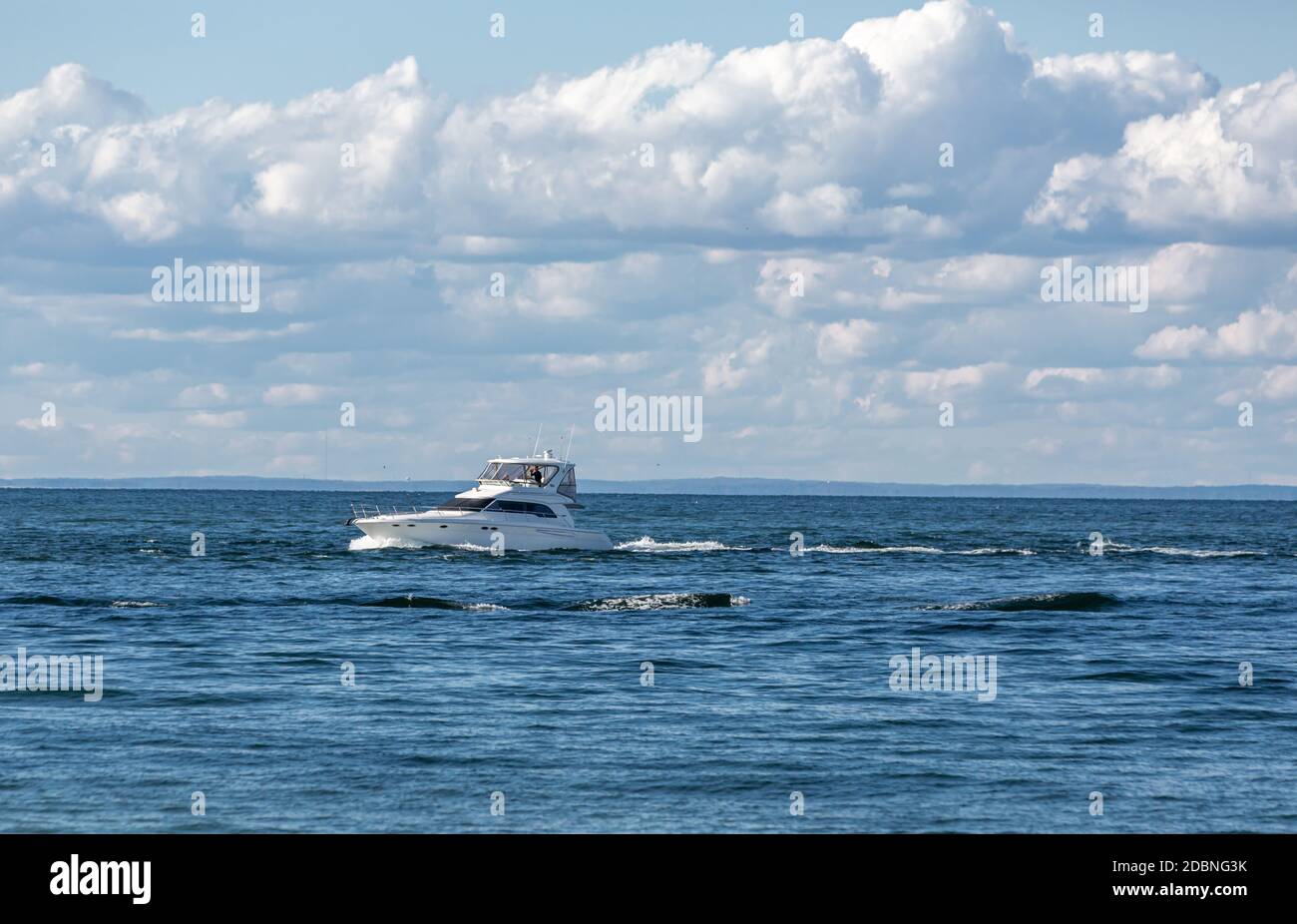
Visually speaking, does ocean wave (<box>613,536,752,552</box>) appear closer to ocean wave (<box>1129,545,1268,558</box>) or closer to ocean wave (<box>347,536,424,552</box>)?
ocean wave (<box>347,536,424,552</box>)

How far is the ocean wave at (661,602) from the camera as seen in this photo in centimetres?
4797

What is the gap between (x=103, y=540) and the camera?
9031 centimetres

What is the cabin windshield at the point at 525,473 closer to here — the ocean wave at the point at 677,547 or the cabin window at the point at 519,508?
the cabin window at the point at 519,508

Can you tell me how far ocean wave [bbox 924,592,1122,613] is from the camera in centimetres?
4897

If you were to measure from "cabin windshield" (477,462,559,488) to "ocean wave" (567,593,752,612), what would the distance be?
26.2 metres

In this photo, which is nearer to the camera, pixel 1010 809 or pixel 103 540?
pixel 1010 809

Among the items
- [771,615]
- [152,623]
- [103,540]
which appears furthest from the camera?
[103,540]

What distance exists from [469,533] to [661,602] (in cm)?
2755

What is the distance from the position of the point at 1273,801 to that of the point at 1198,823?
1919mm

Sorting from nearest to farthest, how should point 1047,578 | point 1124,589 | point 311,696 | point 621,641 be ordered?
point 311,696
point 621,641
point 1124,589
point 1047,578

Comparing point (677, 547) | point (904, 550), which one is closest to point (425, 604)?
point (677, 547)

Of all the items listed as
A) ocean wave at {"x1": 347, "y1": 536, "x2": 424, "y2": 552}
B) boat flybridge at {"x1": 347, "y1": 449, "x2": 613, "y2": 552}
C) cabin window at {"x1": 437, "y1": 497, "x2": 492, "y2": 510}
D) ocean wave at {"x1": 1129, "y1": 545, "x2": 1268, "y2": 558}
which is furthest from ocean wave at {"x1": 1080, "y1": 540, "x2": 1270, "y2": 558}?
ocean wave at {"x1": 347, "y1": 536, "x2": 424, "y2": 552}
